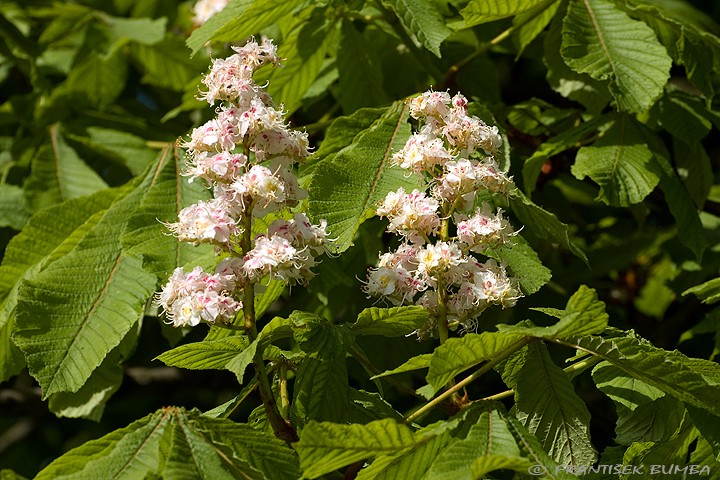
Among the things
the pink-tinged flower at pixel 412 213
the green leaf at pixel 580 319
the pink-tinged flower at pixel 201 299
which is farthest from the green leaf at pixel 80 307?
the green leaf at pixel 580 319

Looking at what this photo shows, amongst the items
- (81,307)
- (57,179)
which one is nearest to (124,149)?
(57,179)

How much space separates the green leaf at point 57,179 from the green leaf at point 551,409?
4.90 ft

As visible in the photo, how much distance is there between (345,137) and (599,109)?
78cm

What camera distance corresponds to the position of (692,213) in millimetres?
2361


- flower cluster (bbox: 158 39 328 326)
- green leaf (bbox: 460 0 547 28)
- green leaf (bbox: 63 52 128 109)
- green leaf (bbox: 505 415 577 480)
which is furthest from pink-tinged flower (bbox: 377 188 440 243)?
green leaf (bbox: 63 52 128 109)

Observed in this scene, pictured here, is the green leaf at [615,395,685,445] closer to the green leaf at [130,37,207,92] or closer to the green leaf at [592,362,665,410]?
the green leaf at [592,362,665,410]

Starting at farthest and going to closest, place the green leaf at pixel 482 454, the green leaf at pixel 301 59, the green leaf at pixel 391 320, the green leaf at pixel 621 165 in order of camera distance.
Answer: the green leaf at pixel 301 59, the green leaf at pixel 621 165, the green leaf at pixel 391 320, the green leaf at pixel 482 454

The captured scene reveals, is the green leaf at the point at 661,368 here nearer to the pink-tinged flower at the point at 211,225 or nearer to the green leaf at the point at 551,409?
the green leaf at the point at 551,409

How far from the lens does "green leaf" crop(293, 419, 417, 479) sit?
4.40ft

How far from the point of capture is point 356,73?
2516 millimetres

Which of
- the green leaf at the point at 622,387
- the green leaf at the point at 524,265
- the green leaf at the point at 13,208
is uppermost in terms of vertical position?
the green leaf at the point at 524,265

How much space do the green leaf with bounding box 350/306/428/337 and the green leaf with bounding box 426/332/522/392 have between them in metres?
0.13

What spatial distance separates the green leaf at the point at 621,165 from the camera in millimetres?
2152

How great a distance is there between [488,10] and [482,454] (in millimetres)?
1032
